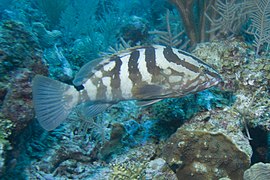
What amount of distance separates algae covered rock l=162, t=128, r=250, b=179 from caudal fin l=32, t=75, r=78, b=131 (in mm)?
1400

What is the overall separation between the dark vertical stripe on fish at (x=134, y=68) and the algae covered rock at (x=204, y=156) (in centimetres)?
92

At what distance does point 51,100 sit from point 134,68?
1026mm

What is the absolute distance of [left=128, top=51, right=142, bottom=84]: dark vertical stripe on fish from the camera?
2.94m

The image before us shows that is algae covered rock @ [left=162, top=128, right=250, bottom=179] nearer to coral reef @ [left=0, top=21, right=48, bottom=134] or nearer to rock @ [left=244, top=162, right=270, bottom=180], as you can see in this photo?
rock @ [left=244, top=162, right=270, bottom=180]

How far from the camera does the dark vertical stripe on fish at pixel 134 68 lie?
2939mm

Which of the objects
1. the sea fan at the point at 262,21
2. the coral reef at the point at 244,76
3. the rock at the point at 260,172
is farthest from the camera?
the sea fan at the point at 262,21

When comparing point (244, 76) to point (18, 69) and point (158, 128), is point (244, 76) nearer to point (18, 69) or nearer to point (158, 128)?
point (158, 128)

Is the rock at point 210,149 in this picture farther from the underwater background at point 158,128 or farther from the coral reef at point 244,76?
the coral reef at point 244,76

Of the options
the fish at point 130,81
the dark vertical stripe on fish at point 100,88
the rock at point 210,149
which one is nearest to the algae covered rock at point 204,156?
the rock at point 210,149

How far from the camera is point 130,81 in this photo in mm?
2967

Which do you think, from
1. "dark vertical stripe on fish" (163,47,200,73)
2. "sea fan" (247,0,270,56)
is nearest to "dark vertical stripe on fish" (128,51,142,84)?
"dark vertical stripe on fish" (163,47,200,73)

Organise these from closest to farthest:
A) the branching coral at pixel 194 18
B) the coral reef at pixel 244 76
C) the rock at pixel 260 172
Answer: the rock at pixel 260 172 → the coral reef at pixel 244 76 → the branching coral at pixel 194 18

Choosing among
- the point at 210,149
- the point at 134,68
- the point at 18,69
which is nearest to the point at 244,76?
the point at 210,149

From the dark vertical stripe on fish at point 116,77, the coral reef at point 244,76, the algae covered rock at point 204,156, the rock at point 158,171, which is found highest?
the dark vertical stripe on fish at point 116,77
